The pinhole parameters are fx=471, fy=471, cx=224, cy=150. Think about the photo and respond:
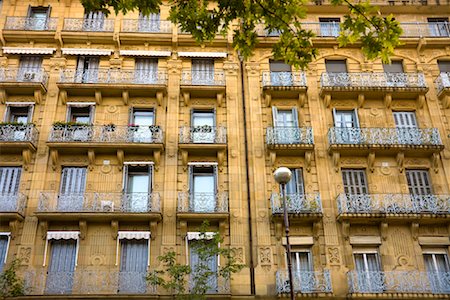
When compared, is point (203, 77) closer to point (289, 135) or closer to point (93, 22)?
point (289, 135)

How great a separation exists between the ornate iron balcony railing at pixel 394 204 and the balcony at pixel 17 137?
13470 mm

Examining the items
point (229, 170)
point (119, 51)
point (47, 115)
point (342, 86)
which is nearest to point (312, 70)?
point (342, 86)

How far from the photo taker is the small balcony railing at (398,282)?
1817cm

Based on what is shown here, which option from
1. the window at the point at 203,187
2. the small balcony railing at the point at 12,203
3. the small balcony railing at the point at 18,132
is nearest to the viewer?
the small balcony railing at the point at 12,203

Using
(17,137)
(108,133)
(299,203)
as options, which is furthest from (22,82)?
(299,203)

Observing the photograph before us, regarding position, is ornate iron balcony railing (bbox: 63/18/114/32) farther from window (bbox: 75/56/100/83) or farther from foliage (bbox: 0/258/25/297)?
→ foliage (bbox: 0/258/25/297)

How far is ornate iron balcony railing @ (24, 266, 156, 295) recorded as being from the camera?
1784cm

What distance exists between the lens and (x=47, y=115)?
847 inches

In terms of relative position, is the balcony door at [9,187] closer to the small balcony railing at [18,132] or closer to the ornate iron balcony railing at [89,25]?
the small balcony railing at [18,132]

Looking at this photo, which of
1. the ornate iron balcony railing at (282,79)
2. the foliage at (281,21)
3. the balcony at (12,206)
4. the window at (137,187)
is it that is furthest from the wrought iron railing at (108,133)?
the foliage at (281,21)

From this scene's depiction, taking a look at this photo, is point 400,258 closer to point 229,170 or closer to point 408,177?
point 408,177

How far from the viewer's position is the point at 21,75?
2217 cm

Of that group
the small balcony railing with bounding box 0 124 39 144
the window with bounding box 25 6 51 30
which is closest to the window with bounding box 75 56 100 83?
the window with bounding box 25 6 51 30

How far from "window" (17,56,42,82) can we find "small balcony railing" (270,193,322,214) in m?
12.3
